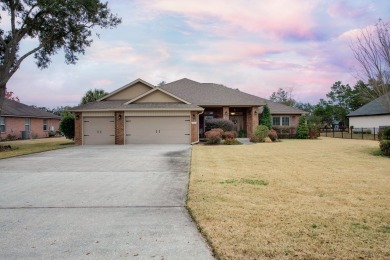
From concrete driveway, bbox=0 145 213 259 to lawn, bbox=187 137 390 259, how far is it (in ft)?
1.44

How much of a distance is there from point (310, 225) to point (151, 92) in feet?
67.3

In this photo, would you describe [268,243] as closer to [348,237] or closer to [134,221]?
[348,237]

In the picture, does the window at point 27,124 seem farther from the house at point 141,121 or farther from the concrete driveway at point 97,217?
the concrete driveway at point 97,217

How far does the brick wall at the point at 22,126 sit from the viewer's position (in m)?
31.0

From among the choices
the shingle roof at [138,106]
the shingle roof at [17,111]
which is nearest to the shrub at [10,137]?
the shingle roof at [17,111]

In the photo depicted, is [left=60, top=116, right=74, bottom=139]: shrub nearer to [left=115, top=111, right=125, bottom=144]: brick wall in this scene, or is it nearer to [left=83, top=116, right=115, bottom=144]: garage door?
[left=83, top=116, right=115, bottom=144]: garage door

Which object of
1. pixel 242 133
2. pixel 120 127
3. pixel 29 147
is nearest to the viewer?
pixel 29 147

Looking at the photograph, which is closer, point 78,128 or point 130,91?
point 78,128

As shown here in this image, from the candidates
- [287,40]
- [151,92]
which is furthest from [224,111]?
[287,40]

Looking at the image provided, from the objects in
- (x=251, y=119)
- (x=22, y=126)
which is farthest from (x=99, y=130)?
(x=22, y=126)

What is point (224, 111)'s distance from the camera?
93.8 feet

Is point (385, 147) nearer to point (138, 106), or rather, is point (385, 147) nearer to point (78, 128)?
point (138, 106)

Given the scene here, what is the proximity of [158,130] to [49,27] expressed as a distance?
11.0 m

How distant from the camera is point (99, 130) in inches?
918
